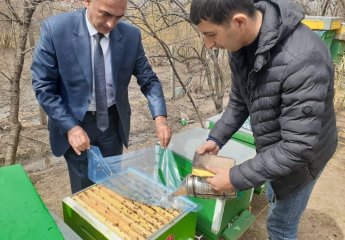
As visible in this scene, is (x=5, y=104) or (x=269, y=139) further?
(x=5, y=104)

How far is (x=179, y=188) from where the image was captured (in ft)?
6.35

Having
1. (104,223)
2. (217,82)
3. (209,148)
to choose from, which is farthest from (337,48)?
(104,223)

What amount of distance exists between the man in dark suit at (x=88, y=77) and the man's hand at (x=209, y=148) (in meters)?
0.30

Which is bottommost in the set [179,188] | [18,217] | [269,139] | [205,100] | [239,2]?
[205,100]

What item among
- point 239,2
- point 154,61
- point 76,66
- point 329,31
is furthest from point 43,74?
point 154,61

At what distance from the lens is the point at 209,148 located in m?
2.23

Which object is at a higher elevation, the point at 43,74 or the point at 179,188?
the point at 43,74

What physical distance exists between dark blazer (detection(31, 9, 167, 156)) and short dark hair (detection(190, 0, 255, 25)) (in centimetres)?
103

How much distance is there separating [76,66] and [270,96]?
138cm

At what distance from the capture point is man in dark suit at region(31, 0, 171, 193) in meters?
2.16

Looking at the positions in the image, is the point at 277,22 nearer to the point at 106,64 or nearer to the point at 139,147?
the point at 106,64

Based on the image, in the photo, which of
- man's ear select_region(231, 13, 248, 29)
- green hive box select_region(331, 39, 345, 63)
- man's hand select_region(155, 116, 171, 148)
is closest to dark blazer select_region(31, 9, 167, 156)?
man's hand select_region(155, 116, 171, 148)

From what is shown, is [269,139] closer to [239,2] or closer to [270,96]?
[270,96]

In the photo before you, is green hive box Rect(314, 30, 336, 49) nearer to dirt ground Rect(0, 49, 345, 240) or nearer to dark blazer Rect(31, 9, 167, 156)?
dirt ground Rect(0, 49, 345, 240)
